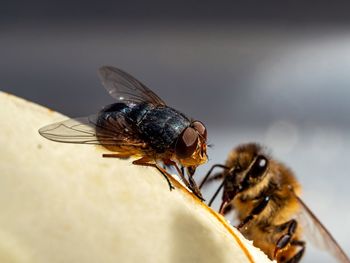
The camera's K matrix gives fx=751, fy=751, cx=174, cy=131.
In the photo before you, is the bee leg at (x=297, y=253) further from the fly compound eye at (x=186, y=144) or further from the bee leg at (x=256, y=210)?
the fly compound eye at (x=186, y=144)

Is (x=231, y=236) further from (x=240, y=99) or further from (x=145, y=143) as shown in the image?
(x=240, y=99)

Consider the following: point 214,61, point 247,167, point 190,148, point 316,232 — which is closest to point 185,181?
point 190,148


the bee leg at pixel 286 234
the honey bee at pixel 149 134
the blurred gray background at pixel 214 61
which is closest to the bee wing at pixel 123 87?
the honey bee at pixel 149 134

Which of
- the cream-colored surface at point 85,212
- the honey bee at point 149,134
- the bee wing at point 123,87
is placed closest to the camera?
the cream-colored surface at point 85,212

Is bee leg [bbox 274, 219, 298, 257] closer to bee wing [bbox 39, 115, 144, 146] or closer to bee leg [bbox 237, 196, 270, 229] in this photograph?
bee leg [bbox 237, 196, 270, 229]

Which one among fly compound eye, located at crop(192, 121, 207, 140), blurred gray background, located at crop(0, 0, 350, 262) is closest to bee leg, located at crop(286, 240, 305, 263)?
fly compound eye, located at crop(192, 121, 207, 140)

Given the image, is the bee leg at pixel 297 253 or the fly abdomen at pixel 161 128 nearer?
the fly abdomen at pixel 161 128
